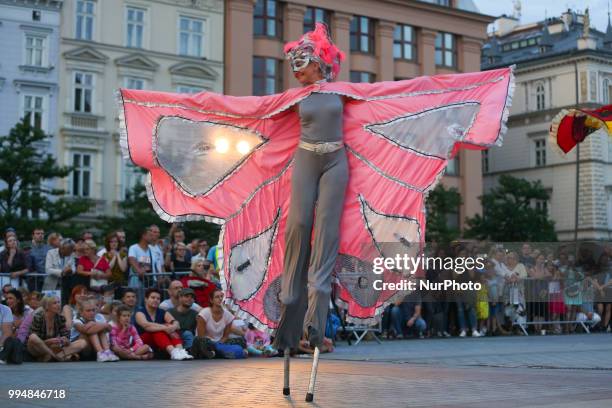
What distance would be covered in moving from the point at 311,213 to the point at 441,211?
44.7m

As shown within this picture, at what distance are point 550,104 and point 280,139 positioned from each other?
62246 millimetres

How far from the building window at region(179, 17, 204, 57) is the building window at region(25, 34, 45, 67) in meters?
7.03

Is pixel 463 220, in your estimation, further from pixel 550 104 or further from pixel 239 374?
pixel 239 374

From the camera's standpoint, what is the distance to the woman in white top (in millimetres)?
14703

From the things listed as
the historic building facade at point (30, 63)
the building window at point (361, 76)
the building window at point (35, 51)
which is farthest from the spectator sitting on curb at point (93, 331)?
the building window at point (361, 76)

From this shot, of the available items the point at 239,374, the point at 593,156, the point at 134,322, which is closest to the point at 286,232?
the point at 239,374

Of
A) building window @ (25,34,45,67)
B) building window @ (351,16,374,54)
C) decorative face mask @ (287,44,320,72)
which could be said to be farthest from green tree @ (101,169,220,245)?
decorative face mask @ (287,44,320,72)

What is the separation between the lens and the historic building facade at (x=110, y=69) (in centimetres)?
4522

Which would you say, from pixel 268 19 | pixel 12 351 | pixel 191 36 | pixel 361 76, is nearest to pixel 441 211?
pixel 361 76

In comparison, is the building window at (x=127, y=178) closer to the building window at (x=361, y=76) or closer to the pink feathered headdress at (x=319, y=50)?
the building window at (x=361, y=76)

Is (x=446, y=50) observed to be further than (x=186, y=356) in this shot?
Yes

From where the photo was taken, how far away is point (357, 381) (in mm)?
9328

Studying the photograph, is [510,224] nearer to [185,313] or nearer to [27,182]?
[27,182]

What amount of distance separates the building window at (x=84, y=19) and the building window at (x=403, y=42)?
18244 mm
